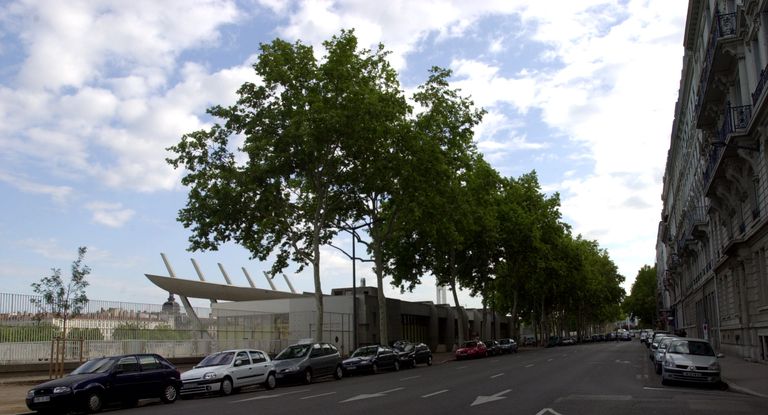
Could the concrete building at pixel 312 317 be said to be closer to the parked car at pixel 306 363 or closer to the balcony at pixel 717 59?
the parked car at pixel 306 363

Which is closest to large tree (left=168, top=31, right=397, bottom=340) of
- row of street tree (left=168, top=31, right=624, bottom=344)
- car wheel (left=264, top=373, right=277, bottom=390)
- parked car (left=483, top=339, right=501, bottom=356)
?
row of street tree (left=168, top=31, right=624, bottom=344)

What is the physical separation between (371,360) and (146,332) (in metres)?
10.5

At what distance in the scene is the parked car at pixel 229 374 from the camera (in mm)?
21938

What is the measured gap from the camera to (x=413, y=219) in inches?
1578

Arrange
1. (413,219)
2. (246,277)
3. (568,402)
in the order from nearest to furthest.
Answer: (568,402) → (413,219) → (246,277)

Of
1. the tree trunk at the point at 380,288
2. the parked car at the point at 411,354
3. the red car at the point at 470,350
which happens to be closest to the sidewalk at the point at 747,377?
the parked car at the point at 411,354

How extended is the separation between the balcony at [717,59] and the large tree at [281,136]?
14776 millimetres

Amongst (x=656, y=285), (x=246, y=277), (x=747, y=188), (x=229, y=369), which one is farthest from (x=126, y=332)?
(x=656, y=285)

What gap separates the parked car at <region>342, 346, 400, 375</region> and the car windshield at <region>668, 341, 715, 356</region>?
14614mm

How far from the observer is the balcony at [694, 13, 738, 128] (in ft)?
91.5

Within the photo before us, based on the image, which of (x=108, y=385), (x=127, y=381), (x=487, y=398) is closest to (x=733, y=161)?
(x=487, y=398)

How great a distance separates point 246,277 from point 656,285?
3915 inches

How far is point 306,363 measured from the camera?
89.9 ft

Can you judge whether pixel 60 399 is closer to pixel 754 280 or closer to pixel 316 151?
pixel 316 151
